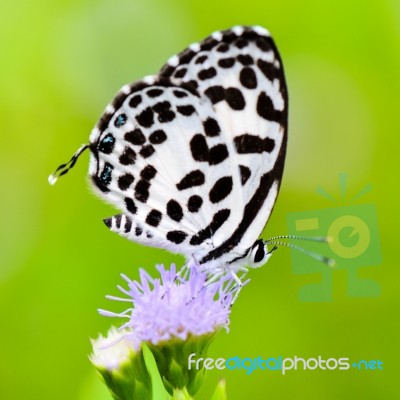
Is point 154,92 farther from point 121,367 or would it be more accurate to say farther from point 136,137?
point 121,367

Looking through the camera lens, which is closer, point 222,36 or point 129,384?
point 129,384

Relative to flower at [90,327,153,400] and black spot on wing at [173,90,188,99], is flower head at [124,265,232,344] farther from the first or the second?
black spot on wing at [173,90,188,99]

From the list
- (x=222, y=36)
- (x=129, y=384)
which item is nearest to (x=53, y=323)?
(x=129, y=384)

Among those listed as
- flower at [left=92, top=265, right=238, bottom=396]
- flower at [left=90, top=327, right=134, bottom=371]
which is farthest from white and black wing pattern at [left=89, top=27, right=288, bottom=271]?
flower at [left=90, top=327, right=134, bottom=371]

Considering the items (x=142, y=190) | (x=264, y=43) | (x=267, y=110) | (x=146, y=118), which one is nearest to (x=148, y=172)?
(x=142, y=190)

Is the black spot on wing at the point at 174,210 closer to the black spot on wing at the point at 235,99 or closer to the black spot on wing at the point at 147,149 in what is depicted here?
the black spot on wing at the point at 147,149

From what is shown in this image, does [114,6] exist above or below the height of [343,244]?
above

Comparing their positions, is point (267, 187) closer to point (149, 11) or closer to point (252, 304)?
point (252, 304)
